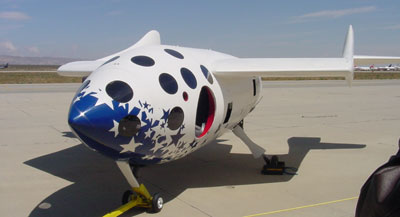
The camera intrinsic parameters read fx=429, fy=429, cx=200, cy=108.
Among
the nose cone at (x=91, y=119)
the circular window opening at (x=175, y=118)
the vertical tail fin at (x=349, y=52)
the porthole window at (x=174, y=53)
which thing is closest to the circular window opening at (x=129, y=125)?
the nose cone at (x=91, y=119)

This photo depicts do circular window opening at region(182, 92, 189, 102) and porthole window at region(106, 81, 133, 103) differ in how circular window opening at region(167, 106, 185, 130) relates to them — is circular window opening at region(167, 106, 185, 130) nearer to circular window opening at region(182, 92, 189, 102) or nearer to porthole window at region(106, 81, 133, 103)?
circular window opening at region(182, 92, 189, 102)

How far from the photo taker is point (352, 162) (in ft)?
37.6

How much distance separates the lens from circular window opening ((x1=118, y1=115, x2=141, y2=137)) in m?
5.98

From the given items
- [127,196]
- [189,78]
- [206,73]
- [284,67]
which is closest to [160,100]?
[189,78]

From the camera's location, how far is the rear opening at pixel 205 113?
7924 mm

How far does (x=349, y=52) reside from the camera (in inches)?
388

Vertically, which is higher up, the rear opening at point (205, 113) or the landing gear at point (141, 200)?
the rear opening at point (205, 113)

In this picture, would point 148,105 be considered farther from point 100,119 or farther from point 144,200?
point 144,200

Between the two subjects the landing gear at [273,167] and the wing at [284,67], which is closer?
the wing at [284,67]

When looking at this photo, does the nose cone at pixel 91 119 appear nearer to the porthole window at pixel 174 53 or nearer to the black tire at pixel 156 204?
the black tire at pixel 156 204

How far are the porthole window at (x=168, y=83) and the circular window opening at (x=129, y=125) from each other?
820 mm

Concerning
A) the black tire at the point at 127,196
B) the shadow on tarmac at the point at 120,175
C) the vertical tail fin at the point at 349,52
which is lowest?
the shadow on tarmac at the point at 120,175

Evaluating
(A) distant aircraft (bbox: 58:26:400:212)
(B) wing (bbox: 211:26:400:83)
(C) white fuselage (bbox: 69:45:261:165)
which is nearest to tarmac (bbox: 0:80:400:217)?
(A) distant aircraft (bbox: 58:26:400:212)

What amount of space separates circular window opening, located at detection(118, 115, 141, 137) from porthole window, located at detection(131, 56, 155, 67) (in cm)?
117
